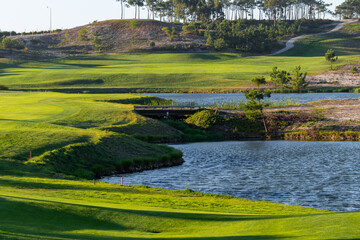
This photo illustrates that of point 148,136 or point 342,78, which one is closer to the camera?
point 148,136

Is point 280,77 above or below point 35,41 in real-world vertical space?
below

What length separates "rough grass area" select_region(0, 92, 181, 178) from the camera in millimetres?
35750

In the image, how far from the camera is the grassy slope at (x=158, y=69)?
11931 cm

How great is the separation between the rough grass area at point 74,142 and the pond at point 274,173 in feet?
7.72

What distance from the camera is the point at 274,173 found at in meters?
39.0

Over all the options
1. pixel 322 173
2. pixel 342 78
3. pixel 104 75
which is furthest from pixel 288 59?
pixel 322 173

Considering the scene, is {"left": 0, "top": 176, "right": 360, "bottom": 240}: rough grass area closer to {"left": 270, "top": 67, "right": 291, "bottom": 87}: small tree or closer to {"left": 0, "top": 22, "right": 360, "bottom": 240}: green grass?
{"left": 0, "top": 22, "right": 360, "bottom": 240}: green grass

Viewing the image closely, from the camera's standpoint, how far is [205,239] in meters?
14.2

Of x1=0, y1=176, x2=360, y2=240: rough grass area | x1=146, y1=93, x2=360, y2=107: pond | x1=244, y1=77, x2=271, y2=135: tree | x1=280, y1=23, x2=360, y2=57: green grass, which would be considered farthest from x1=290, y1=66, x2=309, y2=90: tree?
x1=0, y1=176, x2=360, y2=240: rough grass area

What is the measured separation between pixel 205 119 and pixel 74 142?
2612cm

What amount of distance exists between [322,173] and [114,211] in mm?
24442

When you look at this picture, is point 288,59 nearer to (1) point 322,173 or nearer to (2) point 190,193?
(1) point 322,173

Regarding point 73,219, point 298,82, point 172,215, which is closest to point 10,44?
point 298,82

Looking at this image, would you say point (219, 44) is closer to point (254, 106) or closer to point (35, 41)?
point (35, 41)
